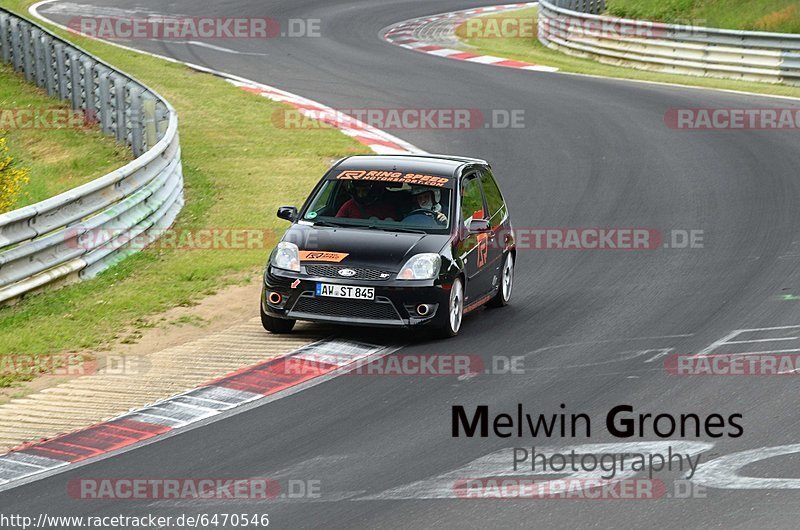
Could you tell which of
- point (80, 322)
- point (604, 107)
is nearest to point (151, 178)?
point (80, 322)

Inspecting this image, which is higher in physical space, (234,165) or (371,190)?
(371,190)

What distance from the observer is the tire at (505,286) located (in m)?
13.8

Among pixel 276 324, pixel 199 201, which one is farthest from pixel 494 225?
pixel 199 201

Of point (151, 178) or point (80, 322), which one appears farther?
point (151, 178)

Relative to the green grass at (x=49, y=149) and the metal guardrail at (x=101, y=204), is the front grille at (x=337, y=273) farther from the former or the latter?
the green grass at (x=49, y=149)

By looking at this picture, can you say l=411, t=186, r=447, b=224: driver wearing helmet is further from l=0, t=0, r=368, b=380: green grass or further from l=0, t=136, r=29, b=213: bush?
l=0, t=136, r=29, b=213: bush

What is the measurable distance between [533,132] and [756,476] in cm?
1616

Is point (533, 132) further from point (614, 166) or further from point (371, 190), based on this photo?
point (371, 190)

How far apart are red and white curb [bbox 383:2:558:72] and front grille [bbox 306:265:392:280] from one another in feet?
65.6

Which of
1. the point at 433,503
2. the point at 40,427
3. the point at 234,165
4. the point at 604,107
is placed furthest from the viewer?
the point at 604,107

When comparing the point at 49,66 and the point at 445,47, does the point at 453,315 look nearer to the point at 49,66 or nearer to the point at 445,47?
the point at 49,66

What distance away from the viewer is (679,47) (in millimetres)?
31359

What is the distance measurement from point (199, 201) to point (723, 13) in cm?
2061

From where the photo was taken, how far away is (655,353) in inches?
458
